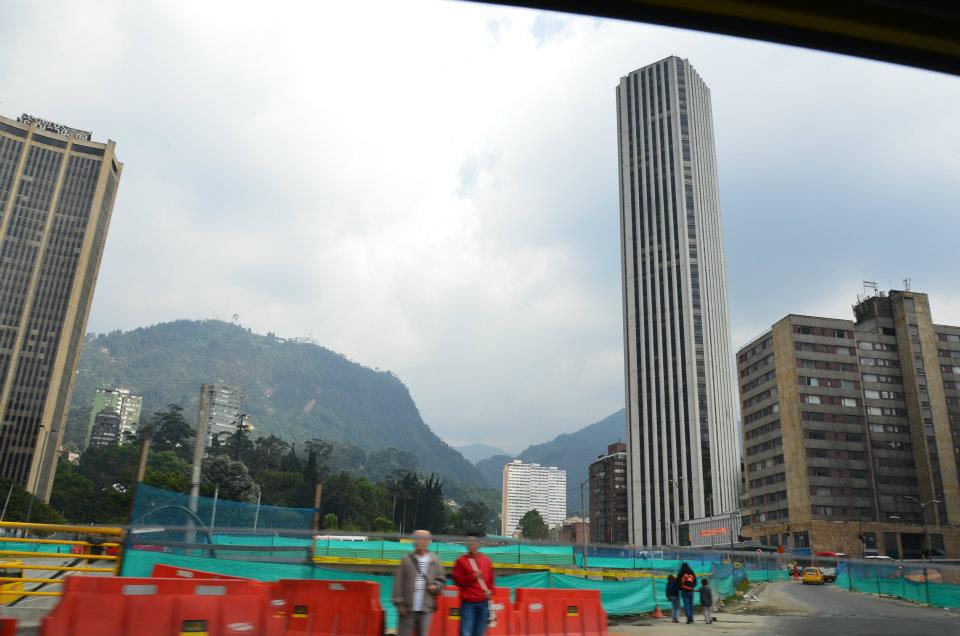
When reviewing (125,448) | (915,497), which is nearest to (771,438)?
(915,497)

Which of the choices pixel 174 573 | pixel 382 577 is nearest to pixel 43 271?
pixel 174 573

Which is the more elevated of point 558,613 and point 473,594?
point 473,594

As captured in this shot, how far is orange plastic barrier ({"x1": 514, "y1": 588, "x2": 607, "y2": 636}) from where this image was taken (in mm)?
12234

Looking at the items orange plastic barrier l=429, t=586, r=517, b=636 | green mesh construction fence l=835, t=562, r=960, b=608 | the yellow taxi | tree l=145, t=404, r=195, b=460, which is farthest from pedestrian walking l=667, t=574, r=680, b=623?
tree l=145, t=404, r=195, b=460

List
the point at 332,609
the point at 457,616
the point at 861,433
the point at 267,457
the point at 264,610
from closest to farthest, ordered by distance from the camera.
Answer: the point at 264,610 < the point at 332,609 < the point at 457,616 < the point at 861,433 < the point at 267,457

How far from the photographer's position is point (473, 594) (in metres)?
9.60

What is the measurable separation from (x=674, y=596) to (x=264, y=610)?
13072 millimetres

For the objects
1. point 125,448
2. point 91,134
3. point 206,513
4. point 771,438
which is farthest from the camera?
point 125,448

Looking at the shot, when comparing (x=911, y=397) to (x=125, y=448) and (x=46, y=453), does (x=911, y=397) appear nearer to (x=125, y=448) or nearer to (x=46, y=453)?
(x=46, y=453)

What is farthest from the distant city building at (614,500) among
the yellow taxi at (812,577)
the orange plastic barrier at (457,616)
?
the orange plastic barrier at (457,616)

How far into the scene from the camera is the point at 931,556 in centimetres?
8194

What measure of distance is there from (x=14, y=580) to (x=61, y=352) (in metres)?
122

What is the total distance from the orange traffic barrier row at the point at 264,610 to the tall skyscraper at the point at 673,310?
114 meters

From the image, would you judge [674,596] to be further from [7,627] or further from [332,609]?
[7,627]
